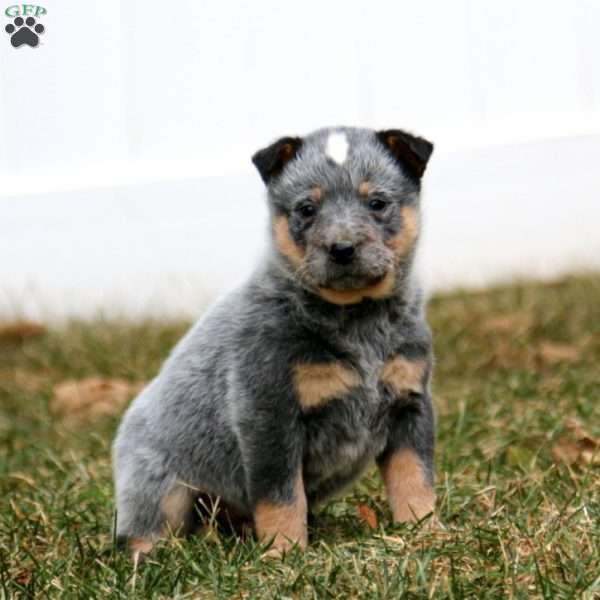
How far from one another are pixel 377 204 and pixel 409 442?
2.40 ft

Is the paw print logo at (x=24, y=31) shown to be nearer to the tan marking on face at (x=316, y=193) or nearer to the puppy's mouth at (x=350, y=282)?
the tan marking on face at (x=316, y=193)

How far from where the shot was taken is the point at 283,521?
3682 mm

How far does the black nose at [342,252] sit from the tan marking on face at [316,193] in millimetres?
200

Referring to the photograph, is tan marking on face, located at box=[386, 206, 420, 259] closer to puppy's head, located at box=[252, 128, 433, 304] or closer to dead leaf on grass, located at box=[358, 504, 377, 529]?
puppy's head, located at box=[252, 128, 433, 304]

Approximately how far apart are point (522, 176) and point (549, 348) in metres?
2.19

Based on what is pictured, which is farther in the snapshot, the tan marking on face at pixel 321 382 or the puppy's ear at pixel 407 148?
the puppy's ear at pixel 407 148

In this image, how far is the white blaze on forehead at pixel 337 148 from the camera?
3838 mm

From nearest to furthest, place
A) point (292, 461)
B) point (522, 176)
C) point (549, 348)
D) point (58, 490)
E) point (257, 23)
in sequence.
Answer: point (292, 461) < point (58, 490) < point (549, 348) < point (257, 23) < point (522, 176)

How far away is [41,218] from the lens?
815 cm

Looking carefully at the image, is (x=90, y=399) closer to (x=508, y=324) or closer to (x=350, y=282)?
(x=508, y=324)

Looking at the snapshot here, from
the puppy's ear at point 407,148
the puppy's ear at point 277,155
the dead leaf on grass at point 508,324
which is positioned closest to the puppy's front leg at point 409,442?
the puppy's ear at point 407,148

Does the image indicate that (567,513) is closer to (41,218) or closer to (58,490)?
(58,490)

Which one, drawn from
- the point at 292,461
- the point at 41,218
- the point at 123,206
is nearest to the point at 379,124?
the point at 123,206

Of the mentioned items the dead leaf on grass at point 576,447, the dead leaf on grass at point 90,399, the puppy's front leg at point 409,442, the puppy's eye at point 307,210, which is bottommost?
the dead leaf on grass at point 90,399
